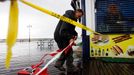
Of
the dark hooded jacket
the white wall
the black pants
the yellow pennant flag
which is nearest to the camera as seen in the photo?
the yellow pennant flag

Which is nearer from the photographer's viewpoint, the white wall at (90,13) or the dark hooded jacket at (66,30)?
the dark hooded jacket at (66,30)

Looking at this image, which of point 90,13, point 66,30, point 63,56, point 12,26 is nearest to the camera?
point 12,26

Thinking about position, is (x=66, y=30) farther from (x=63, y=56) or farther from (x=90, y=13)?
(x=90, y=13)

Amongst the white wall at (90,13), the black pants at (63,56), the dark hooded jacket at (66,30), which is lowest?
the black pants at (63,56)

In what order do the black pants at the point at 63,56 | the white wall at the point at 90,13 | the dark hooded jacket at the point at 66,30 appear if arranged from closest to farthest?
the dark hooded jacket at the point at 66,30 < the black pants at the point at 63,56 < the white wall at the point at 90,13

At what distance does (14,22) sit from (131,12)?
7.85 m

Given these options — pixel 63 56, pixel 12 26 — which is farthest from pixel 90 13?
pixel 12 26

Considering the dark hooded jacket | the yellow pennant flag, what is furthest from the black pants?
the yellow pennant flag

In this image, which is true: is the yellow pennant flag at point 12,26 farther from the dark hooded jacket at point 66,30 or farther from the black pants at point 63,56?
the black pants at point 63,56

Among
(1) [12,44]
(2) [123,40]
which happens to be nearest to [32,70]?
(1) [12,44]

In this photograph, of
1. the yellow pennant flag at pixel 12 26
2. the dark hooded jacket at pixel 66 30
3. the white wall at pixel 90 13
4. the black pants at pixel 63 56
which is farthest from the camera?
the white wall at pixel 90 13

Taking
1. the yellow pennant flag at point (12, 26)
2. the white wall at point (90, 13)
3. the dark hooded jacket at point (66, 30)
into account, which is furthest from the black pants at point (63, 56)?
the yellow pennant flag at point (12, 26)

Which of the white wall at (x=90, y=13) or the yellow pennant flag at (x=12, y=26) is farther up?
the white wall at (x=90, y=13)

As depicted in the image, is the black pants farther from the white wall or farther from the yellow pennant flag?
the yellow pennant flag
